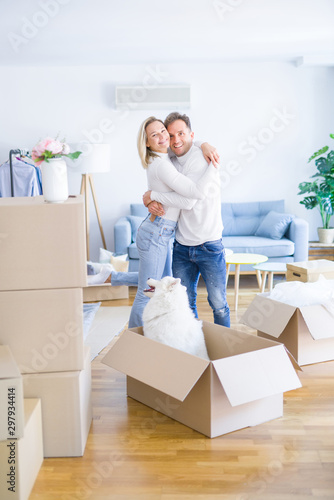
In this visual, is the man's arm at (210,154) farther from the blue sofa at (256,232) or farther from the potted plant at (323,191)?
the potted plant at (323,191)

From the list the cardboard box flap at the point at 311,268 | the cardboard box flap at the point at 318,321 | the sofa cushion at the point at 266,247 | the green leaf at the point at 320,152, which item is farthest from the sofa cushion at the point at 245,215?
the cardboard box flap at the point at 318,321

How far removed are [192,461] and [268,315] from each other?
51.3 inches

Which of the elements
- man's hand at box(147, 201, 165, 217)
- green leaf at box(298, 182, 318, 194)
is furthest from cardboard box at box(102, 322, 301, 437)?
green leaf at box(298, 182, 318, 194)

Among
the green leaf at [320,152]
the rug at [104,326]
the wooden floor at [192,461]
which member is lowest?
the rug at [104,326]

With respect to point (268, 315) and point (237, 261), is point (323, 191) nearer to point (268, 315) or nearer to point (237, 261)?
point (237, 261)

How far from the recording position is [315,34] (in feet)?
16.3

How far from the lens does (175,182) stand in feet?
9.34

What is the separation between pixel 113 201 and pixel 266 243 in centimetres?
202

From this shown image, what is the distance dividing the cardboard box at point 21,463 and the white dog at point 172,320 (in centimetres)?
74

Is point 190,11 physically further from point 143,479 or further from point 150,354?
point 143,479

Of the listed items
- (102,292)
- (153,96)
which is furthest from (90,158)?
(102,292)

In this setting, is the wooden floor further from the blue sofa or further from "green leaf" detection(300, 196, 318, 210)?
"green leaf" detection(300, 196, 318, 210)

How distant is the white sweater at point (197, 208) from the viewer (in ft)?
9.59

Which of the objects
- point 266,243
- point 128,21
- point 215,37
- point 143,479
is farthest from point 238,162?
point 143,479
